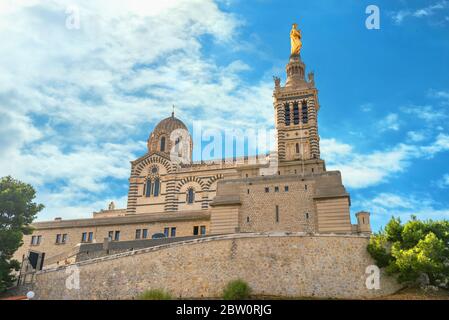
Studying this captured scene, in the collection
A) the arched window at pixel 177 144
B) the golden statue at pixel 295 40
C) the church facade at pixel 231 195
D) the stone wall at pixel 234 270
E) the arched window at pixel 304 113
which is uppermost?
the golden statue at pixel 295 40

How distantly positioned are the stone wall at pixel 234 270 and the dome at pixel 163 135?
25.3 meters

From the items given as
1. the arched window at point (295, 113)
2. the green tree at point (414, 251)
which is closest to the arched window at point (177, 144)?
the arched window at point (295, 113)

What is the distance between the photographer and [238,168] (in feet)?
177

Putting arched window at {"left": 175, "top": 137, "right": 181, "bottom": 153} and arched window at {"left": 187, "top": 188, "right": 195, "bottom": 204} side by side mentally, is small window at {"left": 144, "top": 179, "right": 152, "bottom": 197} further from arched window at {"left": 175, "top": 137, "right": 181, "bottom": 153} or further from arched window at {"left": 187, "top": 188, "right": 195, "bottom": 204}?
arched window at {"left": 175, "top": 137, "right": 181, "bottom": 153}

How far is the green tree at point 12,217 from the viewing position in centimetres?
3800

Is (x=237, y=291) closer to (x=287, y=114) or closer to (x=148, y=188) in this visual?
(x=148, y=188)

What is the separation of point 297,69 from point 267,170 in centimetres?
1647

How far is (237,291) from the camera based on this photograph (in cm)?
3139

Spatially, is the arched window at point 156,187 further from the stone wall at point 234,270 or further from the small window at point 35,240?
the stone wall at point 234,270

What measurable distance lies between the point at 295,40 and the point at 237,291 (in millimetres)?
41915

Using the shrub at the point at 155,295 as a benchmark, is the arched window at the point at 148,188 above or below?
above

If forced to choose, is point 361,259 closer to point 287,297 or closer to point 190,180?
point 287,297

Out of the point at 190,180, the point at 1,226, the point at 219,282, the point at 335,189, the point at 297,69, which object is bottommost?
the point at 219,282
